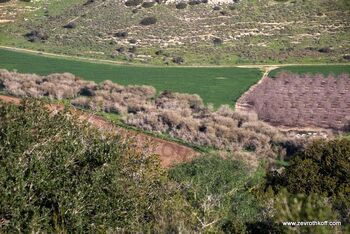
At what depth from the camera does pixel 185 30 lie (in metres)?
79.7

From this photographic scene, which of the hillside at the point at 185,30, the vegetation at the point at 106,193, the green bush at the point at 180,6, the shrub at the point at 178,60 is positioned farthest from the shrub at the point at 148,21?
the vegetation at the point at 106,193

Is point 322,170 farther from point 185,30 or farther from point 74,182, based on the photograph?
point 185,30

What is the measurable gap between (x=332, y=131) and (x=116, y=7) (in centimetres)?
5070

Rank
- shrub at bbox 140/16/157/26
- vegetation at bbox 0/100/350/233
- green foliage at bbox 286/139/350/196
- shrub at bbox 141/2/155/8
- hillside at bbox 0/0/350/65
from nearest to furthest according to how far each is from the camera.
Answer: vegetation at bbox 0/100/350/233, green foliage at bbox 286/139/350/196, hillside at bbox 0/0/350/65, shrub at bbox 140/16/157/26, shrub at bbox 141/2/155/8

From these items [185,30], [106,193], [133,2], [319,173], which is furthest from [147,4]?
[106,193]

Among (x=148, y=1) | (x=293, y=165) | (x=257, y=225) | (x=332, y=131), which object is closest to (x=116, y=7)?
(x=148, y=1)

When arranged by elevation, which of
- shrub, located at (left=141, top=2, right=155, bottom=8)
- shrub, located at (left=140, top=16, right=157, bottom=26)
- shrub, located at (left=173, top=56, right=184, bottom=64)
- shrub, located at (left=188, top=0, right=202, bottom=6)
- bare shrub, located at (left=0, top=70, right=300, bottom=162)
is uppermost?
shrub, located at (left=188, top=0, right=202, bottom=6)

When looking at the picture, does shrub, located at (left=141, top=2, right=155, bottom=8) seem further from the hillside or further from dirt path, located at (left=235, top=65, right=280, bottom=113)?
dirt path, located at (left=235, top=65, right=280, bottom=113)

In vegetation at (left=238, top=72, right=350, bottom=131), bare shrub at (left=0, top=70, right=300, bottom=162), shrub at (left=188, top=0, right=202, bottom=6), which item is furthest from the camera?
shrub at (left=188, top=0, right=202, bottom=6)

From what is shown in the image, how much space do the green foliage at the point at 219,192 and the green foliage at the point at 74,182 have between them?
0.93m

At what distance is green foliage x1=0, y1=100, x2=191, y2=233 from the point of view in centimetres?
1709

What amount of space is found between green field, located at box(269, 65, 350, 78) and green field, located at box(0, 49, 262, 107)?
3492 mm

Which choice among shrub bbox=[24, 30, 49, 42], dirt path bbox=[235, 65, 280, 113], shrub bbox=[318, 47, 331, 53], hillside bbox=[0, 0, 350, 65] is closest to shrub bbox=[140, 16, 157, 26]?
hillside bbox=[0, 0, 350, 65]

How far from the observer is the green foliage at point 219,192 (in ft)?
64.4
